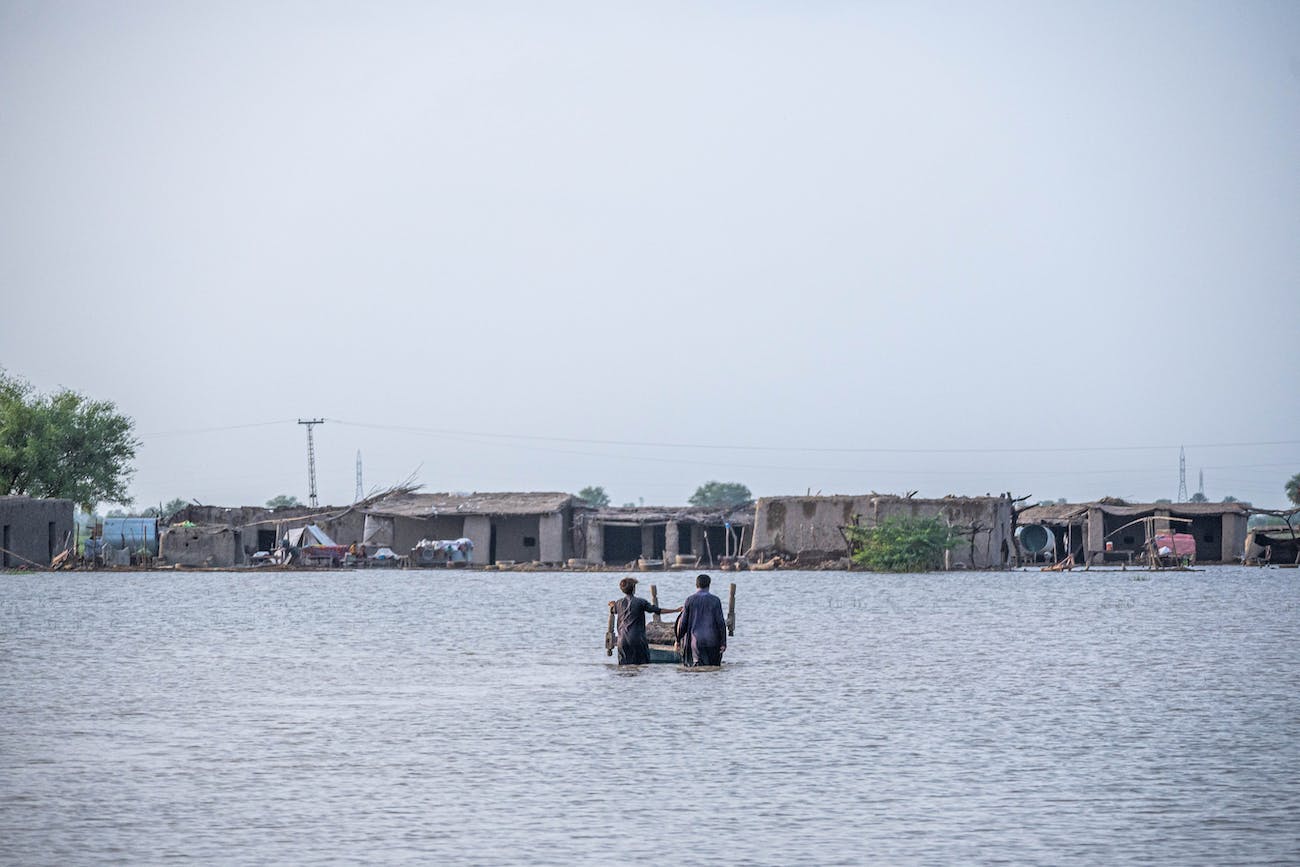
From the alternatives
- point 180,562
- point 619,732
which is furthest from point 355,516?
point 619,732

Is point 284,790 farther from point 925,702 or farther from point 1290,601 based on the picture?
point 1290,601

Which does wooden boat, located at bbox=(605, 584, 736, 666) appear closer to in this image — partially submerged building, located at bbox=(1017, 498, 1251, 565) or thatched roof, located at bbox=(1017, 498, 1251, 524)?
partially submerged building, located at bbox=(1017, 498, 1251, 565)

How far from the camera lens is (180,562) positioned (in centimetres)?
6631

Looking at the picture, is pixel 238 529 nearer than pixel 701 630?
No

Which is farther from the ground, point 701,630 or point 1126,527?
point 1126,527

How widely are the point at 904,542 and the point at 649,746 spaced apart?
44.0 m

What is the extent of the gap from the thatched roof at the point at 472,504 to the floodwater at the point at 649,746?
101 ft

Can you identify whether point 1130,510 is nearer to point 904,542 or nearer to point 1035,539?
point 1035,539

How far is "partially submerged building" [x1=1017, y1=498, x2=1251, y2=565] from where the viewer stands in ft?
223

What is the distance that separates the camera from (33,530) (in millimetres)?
61531

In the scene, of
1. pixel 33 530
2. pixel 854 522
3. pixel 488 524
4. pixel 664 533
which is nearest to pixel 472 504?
pixel 488 524

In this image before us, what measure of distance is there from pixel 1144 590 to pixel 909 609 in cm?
1310

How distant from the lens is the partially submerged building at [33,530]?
196 feet

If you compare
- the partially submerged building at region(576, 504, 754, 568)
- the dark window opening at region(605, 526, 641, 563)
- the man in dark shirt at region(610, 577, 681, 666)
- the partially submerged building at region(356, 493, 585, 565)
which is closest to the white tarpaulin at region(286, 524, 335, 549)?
the partially submerged building at region(356, 493, 585, 565)
